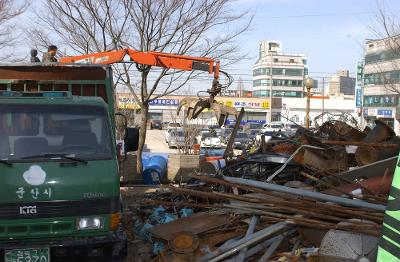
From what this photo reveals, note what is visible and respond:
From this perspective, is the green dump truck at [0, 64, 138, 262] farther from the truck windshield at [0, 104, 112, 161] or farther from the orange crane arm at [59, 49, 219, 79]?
the orange crane arm at [59, 49, 219, 79]

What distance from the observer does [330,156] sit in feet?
32.9

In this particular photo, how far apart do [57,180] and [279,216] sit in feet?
9.16

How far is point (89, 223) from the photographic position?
5.54 metres

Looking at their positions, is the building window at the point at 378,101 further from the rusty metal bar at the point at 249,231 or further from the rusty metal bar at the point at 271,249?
the rusty metal bar at the point at 271,249

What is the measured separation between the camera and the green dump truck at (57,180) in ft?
17.5

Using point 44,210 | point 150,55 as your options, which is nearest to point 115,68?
point 150,55

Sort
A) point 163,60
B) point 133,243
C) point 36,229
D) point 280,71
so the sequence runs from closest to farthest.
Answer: point 36,229 → point 133,243 → point 163,60 → point 280,71

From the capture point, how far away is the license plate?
521 centimetres

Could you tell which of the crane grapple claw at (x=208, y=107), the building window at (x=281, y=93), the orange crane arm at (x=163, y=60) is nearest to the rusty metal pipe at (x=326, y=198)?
the crane grapple claw at (x=208, y=107)

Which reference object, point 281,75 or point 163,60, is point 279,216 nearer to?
point 163,60

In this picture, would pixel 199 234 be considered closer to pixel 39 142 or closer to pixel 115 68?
pixel 39 142

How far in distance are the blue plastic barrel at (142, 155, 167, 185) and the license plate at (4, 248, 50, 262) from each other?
9515 millimetres

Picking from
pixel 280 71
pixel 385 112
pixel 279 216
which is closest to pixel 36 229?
pixel 279 216

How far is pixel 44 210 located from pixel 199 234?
2.16 m
